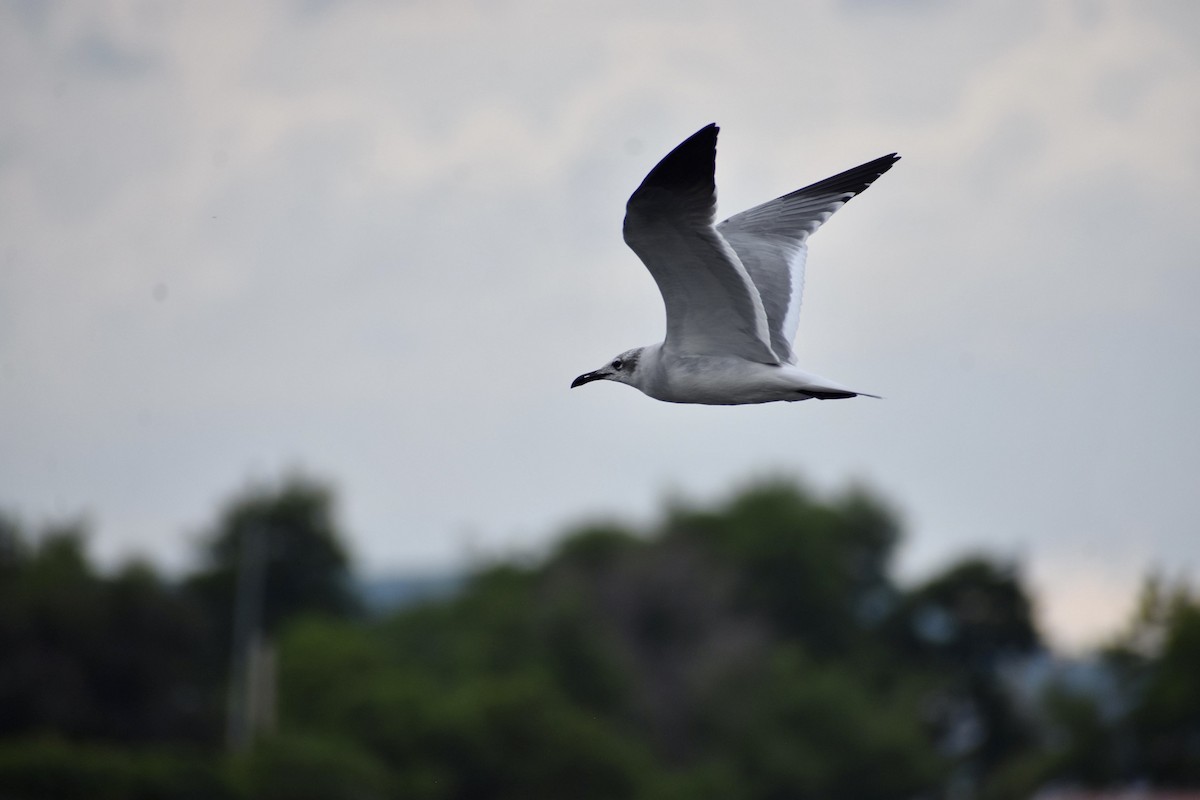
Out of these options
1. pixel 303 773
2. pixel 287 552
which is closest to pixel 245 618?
pixel 287 552

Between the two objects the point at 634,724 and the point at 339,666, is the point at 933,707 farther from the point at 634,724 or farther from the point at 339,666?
the point at 339,666

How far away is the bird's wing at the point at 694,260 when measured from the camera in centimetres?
1134

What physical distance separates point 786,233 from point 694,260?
2.30 metres

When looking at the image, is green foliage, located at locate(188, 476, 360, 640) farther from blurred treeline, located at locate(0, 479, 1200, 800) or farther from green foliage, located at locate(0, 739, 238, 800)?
green foliage, located at locate(0, 739, 238, 800)

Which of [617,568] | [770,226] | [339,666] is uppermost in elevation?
[617,568]

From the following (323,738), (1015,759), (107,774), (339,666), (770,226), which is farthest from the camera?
(1015,759)

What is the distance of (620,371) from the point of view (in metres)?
13.0

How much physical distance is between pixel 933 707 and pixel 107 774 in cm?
3846

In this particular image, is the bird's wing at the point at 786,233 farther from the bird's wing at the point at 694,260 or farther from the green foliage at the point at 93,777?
the green foliage at the point at 93,777

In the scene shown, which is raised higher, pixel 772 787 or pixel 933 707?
pixel 933 707

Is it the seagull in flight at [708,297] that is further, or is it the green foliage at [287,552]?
the green foliage at [287,552]

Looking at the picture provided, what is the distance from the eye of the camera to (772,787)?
56.4 m

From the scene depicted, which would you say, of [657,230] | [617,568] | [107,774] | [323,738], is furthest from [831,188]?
[617,568]

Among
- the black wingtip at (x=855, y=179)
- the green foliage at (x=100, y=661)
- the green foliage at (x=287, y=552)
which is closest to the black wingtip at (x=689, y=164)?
the black wingtip at (x=855, y=179)
